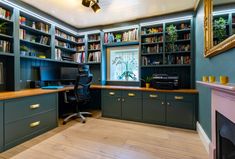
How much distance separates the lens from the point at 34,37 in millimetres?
3189

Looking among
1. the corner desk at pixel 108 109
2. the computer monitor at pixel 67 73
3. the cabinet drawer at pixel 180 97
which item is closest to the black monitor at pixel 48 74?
the computer monitor at pixel 67 73

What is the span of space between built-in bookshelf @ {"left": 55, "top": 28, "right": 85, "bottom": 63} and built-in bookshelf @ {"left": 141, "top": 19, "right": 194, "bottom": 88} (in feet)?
6.20

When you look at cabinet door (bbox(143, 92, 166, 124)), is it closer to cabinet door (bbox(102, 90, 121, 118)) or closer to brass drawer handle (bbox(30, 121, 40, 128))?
cabinet door (bbox(102, 90, 121, 118))

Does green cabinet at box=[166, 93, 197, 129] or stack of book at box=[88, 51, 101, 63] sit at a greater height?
stack of book at box=[88, 51, 101, 63]

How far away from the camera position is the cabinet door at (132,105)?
3094mm

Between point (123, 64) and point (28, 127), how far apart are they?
273 cm

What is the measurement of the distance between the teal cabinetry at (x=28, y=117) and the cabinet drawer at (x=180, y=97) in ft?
7.50

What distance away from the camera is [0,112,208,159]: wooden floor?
6.01 feet

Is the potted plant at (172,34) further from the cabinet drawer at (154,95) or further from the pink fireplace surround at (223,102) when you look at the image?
the pink fireplace surround at (223,102)

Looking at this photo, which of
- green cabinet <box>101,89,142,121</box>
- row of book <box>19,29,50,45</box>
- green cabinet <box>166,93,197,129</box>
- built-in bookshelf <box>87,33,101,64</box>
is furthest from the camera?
built-in bookshelf <box>87,33,101,64</box>

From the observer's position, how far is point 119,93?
3.29m

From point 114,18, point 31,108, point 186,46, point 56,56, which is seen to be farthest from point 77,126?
point 186,46

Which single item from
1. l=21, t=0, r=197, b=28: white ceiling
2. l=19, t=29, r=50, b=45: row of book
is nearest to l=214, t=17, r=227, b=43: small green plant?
l=21, t=0, r=197, b=28: white ceiling

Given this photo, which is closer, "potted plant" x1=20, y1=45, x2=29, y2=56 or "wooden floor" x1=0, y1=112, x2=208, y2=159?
"wooden floor" x1=0, y1=112, x2=208, y2=159
